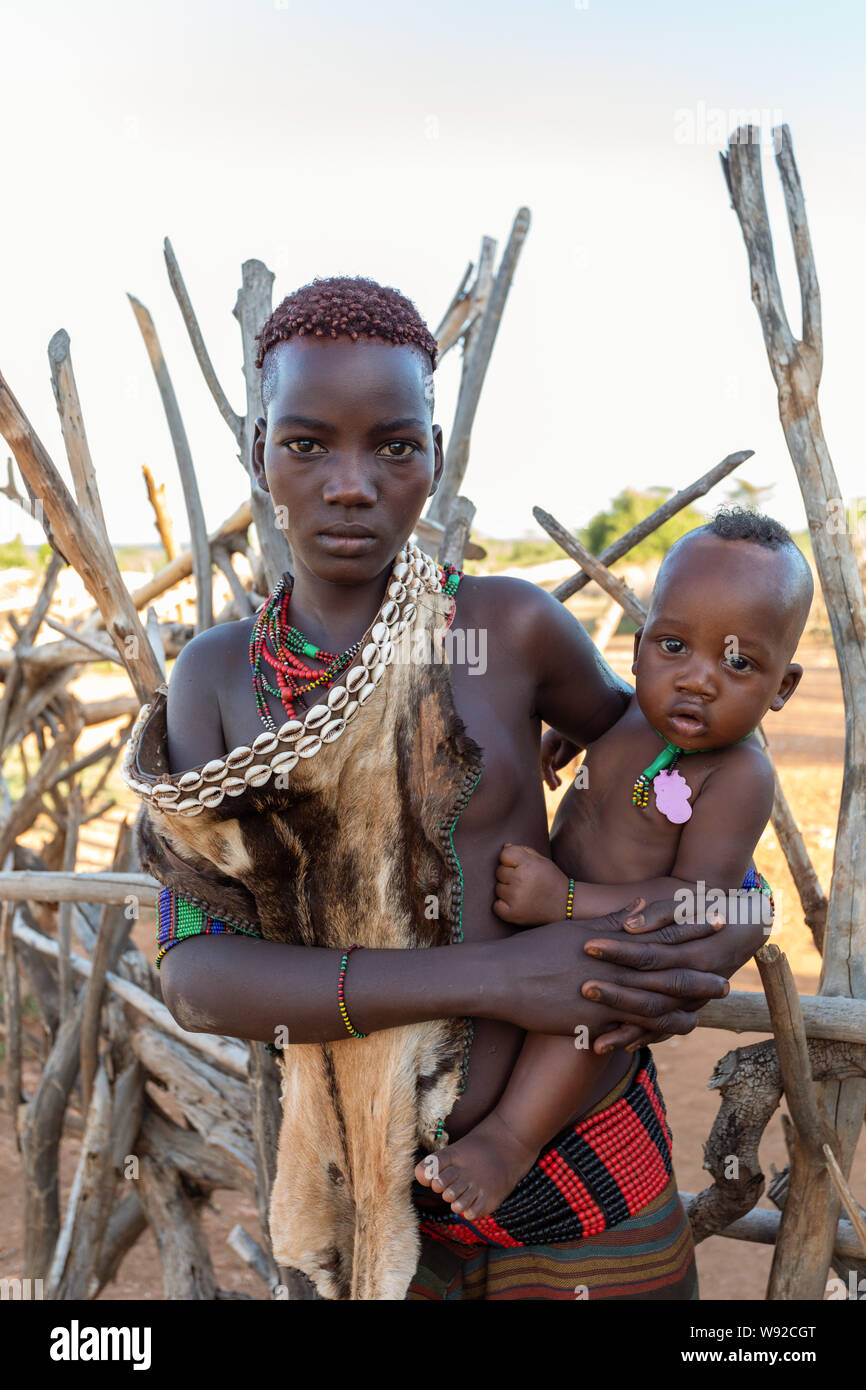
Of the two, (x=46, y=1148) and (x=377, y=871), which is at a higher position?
(x=377, y=871)

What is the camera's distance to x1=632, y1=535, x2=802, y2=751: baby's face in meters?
1.70

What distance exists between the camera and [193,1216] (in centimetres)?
367

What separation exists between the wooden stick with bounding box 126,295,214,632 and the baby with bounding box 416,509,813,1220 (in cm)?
147

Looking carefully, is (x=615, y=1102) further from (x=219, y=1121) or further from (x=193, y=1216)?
(x=193, y=1216)

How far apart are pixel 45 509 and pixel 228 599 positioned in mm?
2022

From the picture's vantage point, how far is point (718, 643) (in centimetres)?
171

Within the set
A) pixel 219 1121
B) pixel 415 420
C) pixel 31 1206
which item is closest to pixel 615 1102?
pixel 415 420

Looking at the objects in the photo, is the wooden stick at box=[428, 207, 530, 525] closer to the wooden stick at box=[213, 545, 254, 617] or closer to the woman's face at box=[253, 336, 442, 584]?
the wooden stick at box=[213, 545, 254, 617]

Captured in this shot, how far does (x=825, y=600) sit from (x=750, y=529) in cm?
73

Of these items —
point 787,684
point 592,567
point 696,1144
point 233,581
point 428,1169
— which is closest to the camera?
point 428,1169

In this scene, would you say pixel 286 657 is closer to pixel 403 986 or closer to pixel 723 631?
pixel 403 986

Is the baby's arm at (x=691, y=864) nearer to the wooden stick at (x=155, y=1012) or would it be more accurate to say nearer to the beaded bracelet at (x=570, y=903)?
the beaded bracelet at (x=570, y=903)

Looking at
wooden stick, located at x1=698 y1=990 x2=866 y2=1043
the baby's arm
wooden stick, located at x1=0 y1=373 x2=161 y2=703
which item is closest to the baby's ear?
the baby's arm

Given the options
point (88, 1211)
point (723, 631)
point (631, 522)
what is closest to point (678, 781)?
point (723, 631)
